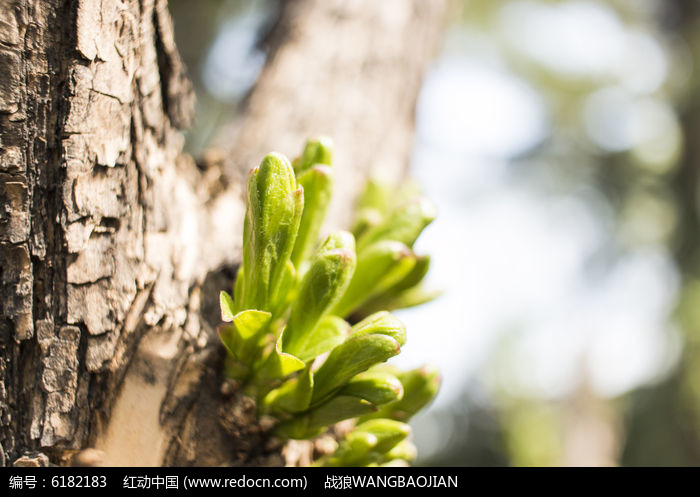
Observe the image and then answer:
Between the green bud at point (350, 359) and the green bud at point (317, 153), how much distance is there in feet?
1.17

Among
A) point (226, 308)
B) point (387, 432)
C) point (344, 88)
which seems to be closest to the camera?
point (226, 308)

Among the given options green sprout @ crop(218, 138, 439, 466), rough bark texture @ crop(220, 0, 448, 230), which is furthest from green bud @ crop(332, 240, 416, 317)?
rough bark texture @ crop(220, 0, 448, 230)

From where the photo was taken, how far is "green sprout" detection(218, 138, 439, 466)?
2.67 feet

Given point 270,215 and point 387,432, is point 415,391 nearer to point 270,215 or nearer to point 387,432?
point 387,432

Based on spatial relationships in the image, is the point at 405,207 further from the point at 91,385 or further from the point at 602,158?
the point at 602,158

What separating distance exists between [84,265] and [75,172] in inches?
5.7

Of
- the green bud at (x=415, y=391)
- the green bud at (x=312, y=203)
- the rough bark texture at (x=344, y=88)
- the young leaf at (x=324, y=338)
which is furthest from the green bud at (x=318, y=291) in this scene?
the rough bark texture at (x=344, y=88)

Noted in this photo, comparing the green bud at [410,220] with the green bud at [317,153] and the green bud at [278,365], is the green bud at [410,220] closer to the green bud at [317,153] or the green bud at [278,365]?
the green bud at [317,153]

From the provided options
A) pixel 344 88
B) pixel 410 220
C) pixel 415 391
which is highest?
pixel 344 88

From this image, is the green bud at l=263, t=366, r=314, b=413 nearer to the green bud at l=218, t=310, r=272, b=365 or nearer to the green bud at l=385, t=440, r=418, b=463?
the green bud at l=218, t=310, r=272, b=365

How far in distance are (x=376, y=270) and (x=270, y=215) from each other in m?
0.30

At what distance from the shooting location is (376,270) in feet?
3.40

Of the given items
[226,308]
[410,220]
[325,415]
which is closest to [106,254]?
[226,308]

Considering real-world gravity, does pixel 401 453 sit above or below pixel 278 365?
below
